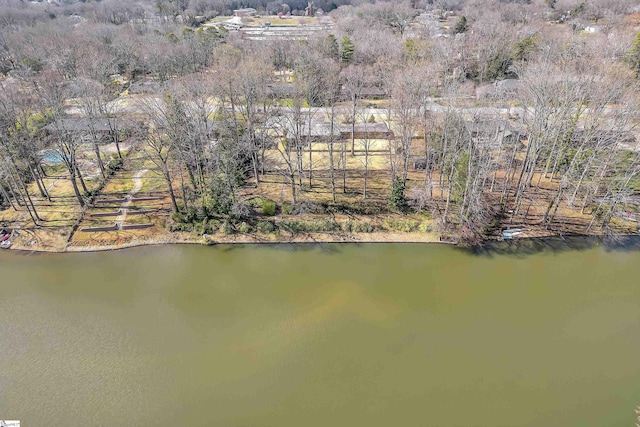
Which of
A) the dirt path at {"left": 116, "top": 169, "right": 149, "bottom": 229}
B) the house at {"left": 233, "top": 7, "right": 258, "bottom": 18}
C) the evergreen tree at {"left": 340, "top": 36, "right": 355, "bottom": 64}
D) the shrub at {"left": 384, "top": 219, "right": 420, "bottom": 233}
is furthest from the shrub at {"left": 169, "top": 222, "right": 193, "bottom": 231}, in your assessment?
the house at {"left": 233, "top": 7, "right": 258, "bottom": 18}

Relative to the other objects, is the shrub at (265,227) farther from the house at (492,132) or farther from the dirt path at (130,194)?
the house at (492,132)

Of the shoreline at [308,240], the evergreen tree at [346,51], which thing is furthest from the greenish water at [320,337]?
the evergreen tree at [346,51]

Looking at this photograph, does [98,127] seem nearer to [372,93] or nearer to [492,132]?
[372,93]

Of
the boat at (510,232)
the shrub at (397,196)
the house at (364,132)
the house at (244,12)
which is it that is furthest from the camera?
the house at (244,12)

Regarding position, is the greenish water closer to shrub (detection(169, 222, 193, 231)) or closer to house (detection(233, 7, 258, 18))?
shrub (detection(169, 222, 193, 231))

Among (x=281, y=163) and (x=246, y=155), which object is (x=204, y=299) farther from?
(x=281, y=163)

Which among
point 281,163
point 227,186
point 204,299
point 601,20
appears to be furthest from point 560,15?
point 204,299
